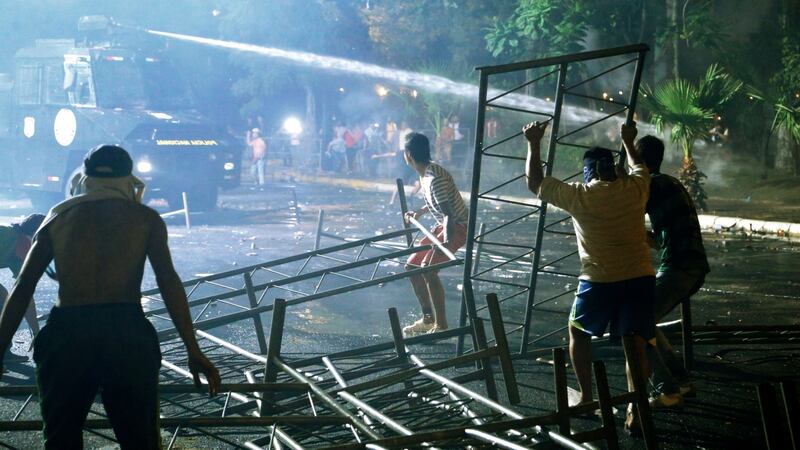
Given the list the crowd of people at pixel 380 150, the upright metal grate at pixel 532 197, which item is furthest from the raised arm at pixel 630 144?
the crowd of people at pixel 380 150

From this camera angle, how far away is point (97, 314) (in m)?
3.77

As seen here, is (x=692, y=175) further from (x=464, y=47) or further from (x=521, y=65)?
(x=464, y=47)

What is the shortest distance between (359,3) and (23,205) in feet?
58.3

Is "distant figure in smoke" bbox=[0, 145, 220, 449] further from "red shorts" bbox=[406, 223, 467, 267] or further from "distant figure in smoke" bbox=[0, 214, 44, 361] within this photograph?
"red shorts" bbox=[406, 223, 467, 267]

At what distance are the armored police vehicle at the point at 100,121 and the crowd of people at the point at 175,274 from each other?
1033cm

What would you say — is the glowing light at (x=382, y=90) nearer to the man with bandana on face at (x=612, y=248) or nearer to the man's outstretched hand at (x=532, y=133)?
the man's outstretched hand at (x=532, y=133)

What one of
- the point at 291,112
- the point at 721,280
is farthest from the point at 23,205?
the point at 291,112

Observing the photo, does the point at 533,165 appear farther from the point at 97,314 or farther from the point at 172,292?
the point at 97,314

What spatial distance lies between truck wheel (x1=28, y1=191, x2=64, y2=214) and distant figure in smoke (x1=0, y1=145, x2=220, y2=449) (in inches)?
588

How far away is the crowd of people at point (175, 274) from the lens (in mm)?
3748

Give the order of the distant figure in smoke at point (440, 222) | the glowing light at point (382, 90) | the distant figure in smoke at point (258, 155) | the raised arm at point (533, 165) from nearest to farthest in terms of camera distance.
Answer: the raised arm at point (533, 165) → the distant figure in smoke at point (440, 222) → the distant figure in smoke at point (258, 155) → the glowing light at point (382, 90)

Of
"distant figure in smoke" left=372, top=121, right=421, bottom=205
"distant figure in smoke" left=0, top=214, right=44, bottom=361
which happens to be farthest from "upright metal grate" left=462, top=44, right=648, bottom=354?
"distant figure in smoke" left=0, top=214, right=44, bottom=361

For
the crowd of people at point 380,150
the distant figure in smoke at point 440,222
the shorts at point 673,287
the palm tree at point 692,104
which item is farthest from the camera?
the crowd of people at point 380,150

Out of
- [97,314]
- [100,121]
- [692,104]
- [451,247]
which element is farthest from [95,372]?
[100,121]
